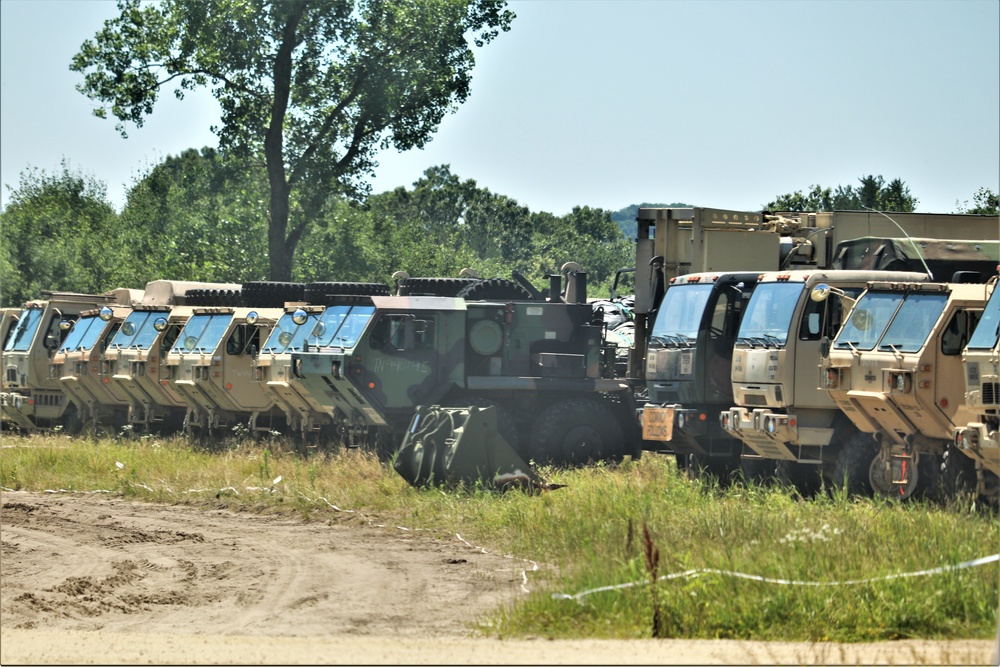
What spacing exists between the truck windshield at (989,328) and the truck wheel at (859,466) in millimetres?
2344

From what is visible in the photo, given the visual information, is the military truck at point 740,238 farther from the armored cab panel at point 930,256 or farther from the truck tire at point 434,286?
the truck tire at point 434,286

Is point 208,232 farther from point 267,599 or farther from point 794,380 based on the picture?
point 267,599

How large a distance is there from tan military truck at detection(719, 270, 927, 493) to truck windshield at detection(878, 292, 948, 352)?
3.33 ft

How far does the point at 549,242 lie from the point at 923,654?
75145 millimetres

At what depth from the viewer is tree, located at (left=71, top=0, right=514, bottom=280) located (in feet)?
111

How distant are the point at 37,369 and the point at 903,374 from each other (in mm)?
17952

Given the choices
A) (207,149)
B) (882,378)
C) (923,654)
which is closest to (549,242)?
(207,149)

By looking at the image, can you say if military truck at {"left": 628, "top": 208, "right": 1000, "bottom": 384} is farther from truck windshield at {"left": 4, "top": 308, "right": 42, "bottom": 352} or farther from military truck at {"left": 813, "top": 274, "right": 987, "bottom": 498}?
truck windshield at {"left": 4, "top": 308, "right": 42, "bottom": 352}

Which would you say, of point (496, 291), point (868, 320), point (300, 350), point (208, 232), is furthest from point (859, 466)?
point (208, 232)

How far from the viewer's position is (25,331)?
27.2 m

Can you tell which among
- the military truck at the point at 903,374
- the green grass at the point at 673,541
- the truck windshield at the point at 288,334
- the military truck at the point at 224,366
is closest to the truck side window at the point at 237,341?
the military truck at the point at 224,366

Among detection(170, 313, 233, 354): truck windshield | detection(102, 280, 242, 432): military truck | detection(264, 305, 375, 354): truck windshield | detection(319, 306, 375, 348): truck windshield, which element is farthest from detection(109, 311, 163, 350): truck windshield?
detection(319, 306, 375, 348): truck windshield

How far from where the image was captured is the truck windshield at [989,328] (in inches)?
480

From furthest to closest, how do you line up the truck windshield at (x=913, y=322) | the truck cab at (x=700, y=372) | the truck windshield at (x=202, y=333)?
1. the truck windshield at (x=202, y=333)
2. the truck cab at (x=700, y=372)
3. the truck windshield at (x=913, y=322)
